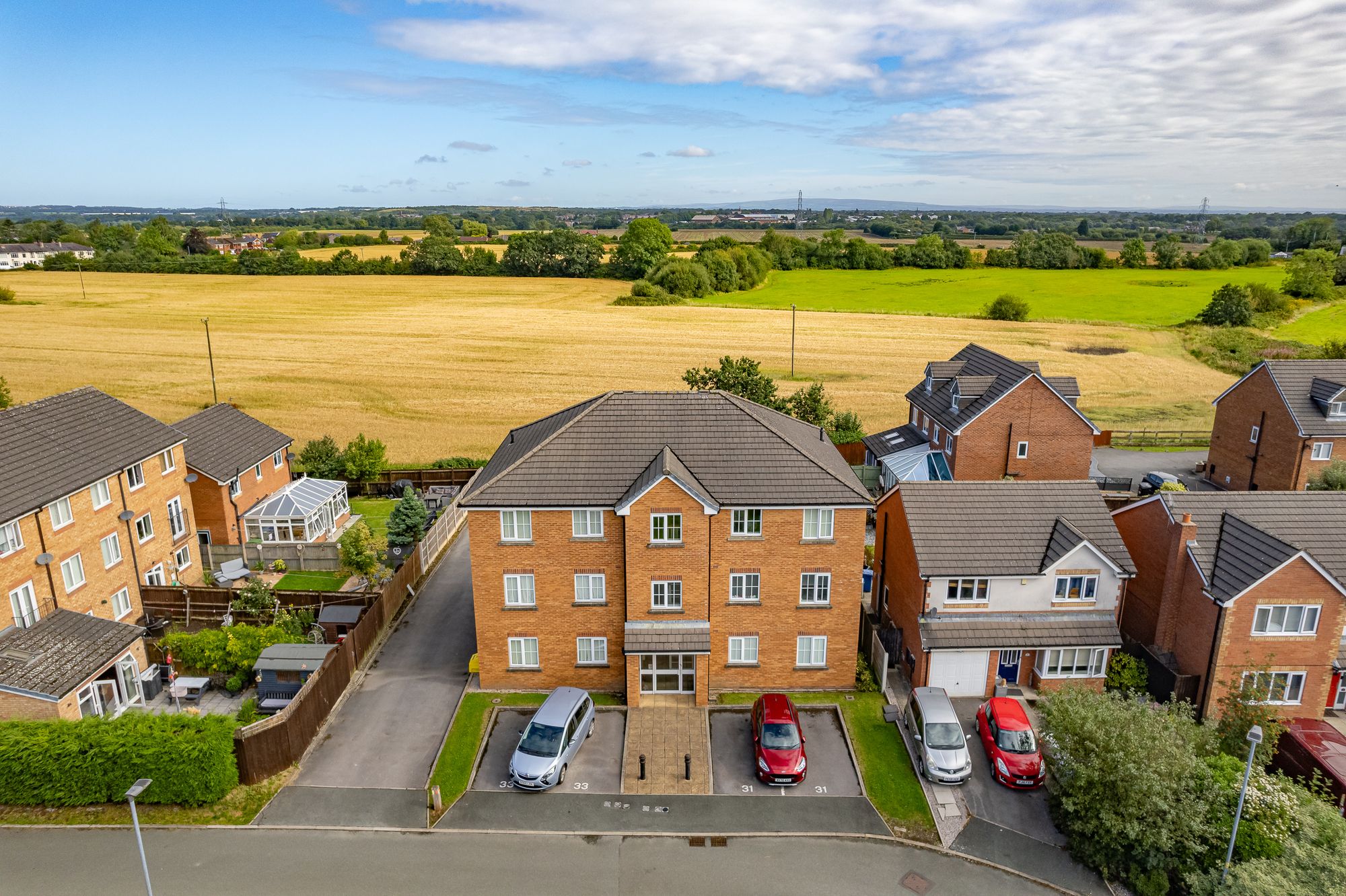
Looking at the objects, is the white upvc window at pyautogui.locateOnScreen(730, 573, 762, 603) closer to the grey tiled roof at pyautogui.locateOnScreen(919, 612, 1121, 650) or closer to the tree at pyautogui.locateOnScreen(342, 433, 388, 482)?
the grey tiled roof at pyautogui.locateOnScreen(919, 612, 1121, 650)

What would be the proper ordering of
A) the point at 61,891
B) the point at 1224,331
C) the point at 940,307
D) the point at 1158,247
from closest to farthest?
the point at 61,891 → the point at 1224,331 → the point at 940,307 → the point at 1158,247

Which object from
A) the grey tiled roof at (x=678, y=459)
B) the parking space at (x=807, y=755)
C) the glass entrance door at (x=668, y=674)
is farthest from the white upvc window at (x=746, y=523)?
the parking space at (x=807, y=755)

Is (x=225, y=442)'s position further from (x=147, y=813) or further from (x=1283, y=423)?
(x=1283, y=423)

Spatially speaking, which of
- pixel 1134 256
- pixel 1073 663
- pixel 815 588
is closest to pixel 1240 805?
pixel 1073 663

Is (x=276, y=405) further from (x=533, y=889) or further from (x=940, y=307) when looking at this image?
(x=940, y=307)

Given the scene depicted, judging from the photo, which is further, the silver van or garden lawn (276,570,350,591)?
garden lawn (276,570,350,591)

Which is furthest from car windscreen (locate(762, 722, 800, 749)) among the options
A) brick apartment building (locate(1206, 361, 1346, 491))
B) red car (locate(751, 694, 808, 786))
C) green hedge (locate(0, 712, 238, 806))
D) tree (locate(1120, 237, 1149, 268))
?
tree (locate(1120, 237, 1149, 268))

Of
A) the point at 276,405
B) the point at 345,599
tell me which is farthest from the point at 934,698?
the point at 276,405
